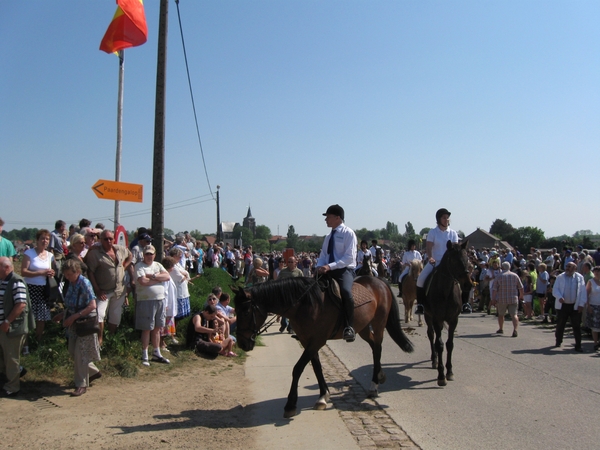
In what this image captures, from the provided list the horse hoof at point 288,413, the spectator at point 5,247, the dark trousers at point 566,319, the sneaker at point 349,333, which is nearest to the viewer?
the horse hoof at point 288,413

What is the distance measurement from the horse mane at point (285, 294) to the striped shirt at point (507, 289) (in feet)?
29.4

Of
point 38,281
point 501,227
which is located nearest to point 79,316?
point 38,281

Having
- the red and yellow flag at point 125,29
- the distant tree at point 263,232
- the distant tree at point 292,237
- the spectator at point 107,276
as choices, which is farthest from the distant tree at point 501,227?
the spectator at point 107,276

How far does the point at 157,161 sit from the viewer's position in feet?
35.5

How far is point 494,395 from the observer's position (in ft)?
24.0

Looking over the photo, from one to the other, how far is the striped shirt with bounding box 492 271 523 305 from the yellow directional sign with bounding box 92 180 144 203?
32.4 ft

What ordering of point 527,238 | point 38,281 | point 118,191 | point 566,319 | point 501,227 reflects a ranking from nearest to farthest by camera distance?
1. point 38,281
2. point 118,191
3. point 566,319
4. point 527,238
5. point 501,227

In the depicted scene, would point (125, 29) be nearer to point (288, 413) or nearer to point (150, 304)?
point (150, 304)

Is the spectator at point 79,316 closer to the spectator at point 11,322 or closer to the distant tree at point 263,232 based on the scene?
the spectator at point 11,322

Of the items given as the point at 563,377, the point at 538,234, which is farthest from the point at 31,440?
the point at 538,234

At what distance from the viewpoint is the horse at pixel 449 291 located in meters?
8.37

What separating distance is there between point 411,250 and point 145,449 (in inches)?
496

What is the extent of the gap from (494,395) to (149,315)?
18.4ft

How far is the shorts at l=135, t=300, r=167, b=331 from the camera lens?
8.62 meters
